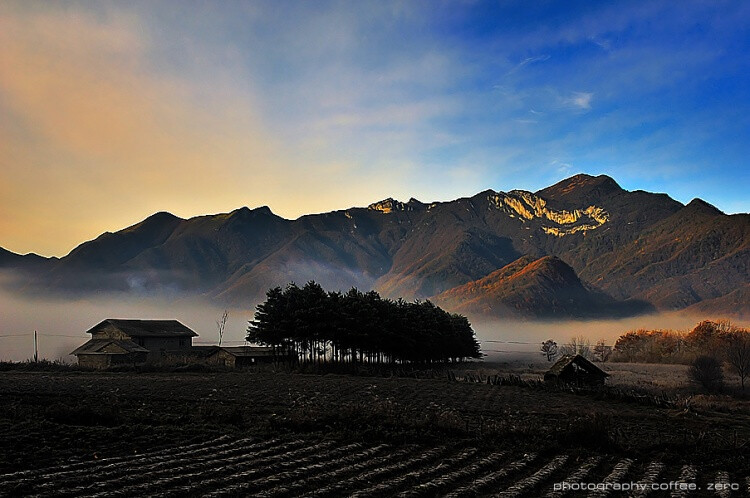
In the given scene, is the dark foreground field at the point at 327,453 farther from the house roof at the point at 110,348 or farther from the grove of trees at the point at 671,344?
the grove of trees at the point at 671,344

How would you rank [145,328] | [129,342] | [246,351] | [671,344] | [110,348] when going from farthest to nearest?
[671,344]
[145,328]
[246,351]
[129,342]
[110,348]

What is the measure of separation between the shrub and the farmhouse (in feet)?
209

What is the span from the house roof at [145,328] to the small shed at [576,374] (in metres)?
56.3

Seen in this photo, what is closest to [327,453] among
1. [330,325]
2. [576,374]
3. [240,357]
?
[576,374]

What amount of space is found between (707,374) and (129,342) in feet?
232

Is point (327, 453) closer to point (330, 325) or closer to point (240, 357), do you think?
point (330, 325)

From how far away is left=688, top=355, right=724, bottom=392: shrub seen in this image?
60.6m

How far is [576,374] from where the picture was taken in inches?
2208

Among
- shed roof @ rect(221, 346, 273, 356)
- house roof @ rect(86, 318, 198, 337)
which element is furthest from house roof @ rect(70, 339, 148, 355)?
shed roof @ rect(221, 346, 273, 356)

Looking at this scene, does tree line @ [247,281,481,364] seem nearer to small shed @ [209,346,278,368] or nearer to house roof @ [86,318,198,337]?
small shed @ [209,346,278,368]

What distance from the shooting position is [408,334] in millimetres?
81688

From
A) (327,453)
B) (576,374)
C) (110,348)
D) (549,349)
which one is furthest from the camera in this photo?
(549,349)

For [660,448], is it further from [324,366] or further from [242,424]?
[324,366]

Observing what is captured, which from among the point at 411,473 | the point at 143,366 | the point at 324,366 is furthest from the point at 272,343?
the point at 411,473
